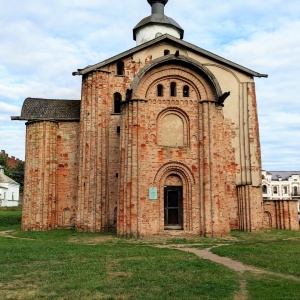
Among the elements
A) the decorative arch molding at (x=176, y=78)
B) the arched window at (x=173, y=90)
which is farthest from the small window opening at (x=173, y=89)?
the decorative arch molding at (x=176, y=78)

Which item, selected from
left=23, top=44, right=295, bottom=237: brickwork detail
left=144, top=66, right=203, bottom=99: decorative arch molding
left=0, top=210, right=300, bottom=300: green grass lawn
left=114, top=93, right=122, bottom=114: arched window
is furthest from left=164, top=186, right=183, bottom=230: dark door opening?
→ left=114, top=93, right=122, bottom=114: arched window

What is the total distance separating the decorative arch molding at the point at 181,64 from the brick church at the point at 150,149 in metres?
0.05

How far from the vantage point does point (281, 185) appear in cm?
6066

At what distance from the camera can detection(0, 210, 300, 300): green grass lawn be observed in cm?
705

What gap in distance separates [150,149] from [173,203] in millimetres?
3066

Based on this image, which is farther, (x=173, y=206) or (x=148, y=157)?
(x=173, y=206)

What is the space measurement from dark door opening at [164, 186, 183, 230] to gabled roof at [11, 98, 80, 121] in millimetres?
7143

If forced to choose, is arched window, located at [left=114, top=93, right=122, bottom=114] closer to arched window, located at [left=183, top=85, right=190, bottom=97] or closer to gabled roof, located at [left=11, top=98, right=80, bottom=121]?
gabled roof, located at [left=11, top=98, right=80, bottom=121]

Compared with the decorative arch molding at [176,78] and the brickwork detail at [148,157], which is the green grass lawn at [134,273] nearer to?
the brickwork detail at [148,157]

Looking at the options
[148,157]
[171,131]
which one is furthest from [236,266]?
[171,131]

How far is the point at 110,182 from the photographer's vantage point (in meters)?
19.8

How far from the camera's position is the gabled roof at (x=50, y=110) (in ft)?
70.6

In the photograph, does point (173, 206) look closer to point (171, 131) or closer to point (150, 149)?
point (150, 149)

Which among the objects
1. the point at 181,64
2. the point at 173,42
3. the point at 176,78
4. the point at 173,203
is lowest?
the point at 173,203
